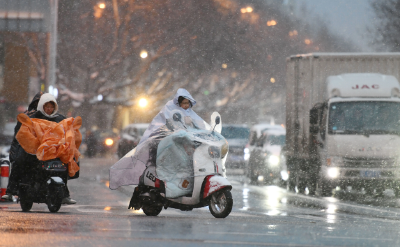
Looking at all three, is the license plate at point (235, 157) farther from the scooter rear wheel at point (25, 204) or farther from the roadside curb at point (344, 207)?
the scooter rear wheel at point (25, 204)

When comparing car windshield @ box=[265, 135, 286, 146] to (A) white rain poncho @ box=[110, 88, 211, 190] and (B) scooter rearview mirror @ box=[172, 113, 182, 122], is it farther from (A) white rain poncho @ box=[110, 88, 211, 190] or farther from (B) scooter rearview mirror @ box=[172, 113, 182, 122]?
(B) scooter rearview mirror @ box=[172, 113, 182, 122]

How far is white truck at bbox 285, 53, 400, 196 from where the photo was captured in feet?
52.9

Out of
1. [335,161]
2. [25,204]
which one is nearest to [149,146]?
[25,204]

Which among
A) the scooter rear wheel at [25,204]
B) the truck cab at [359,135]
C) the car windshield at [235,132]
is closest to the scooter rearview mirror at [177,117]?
the scooter rear wheel at [25,204]

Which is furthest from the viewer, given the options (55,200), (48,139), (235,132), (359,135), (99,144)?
(99,144)

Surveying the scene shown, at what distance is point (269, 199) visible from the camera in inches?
609

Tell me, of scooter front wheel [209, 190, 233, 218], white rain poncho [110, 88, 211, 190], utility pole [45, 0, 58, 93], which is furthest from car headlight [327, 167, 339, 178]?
utility pole [45, 0, 58, 93]

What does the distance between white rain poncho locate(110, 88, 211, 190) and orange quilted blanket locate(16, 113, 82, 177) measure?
0.74 meters

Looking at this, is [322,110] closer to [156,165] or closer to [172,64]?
[156,165]

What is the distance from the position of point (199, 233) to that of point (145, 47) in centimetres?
3239

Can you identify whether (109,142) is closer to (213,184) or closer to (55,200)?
(55,200)

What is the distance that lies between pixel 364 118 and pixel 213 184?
706 cm

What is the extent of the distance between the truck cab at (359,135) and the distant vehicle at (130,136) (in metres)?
16.4

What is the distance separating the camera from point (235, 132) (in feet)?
92.2
